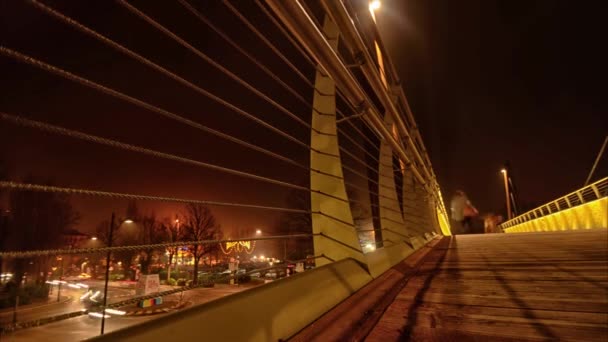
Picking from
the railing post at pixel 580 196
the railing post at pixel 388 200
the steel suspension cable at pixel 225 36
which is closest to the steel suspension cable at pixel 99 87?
the steel suspension cable at pixel 225 36

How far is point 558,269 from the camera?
195 centimetres

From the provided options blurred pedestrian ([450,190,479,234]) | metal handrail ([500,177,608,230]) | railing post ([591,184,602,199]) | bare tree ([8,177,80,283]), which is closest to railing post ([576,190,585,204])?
metal handrail ([500,177,608,230])

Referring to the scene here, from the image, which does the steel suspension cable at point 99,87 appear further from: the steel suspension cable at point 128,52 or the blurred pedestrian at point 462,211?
the blurred pedestrian at point 462,211

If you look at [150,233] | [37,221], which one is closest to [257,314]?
[37,221]

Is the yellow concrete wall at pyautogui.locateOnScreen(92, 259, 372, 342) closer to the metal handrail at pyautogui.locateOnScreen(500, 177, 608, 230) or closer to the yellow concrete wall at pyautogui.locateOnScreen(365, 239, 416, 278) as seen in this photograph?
the yellow concrete wall at pyautogui.locateOnScreen(365, 239, 416, 278)

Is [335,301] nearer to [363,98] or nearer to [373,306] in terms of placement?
[373,306]

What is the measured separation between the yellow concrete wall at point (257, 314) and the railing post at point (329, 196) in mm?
235

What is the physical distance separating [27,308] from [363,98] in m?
23.9

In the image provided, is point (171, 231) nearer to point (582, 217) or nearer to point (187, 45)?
point (582, 217)

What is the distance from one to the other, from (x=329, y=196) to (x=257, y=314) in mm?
783

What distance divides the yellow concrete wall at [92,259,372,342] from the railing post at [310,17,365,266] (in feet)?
0.77

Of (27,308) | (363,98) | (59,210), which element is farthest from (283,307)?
(27,308)

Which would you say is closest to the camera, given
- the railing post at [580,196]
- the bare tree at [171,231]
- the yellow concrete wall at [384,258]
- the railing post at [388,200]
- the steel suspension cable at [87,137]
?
the steel suspension cable at [87,137]

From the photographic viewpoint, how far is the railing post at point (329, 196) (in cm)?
152
